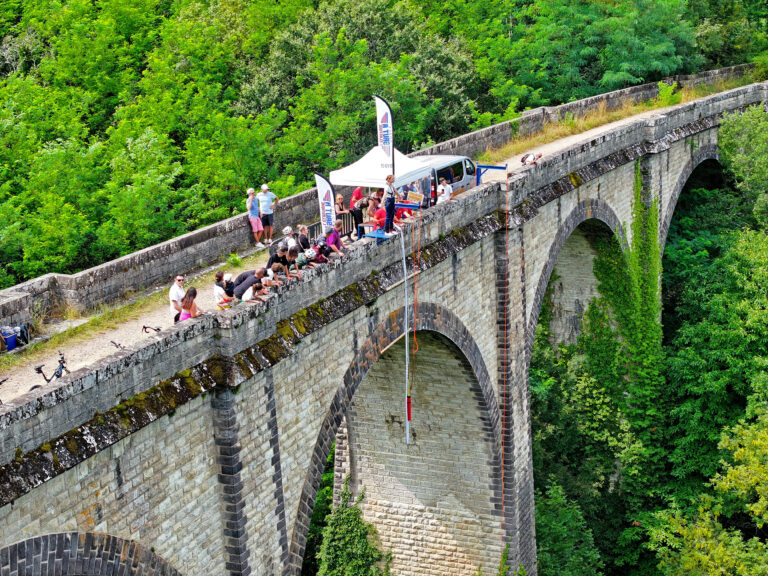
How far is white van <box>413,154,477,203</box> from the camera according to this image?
21234mm

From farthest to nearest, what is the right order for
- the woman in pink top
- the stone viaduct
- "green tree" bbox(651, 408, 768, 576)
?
"green tree" bbox(651, 408, 768, 576), the woman in pink top, the stone viaduct

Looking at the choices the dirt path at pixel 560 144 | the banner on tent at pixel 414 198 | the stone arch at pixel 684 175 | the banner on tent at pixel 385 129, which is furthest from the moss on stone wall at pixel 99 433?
the stone arch at pixel 684 175

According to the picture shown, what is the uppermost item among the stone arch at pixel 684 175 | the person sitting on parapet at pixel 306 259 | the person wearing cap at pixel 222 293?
the person sitting on parapet at pixel 306 259

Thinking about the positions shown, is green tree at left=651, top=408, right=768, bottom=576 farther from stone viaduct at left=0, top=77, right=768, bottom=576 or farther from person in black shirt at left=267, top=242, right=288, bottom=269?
person in black shirt at left=267, top=242, right=288, bottom=269

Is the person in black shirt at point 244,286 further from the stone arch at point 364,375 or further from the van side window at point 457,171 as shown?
the van side window at point 457,171

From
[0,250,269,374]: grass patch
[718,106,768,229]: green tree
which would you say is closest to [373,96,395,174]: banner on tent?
[0,250,269,374]: grass patch

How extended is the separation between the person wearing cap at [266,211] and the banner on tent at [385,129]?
2465 millimetres

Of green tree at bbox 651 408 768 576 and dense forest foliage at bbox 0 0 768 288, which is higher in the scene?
dense forest foliage at bbox 0 0 768 288

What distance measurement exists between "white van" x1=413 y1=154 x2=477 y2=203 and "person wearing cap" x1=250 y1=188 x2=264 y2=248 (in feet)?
12.9

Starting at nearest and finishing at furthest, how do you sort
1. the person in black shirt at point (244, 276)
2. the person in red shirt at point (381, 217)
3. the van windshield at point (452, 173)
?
1. the person in black shirt at point (244, 276)
2. the person in red shirt at point (381, 217)
3. the van windshield at point (452, 173)

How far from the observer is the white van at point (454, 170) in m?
21.2

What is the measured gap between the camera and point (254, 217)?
1903cm

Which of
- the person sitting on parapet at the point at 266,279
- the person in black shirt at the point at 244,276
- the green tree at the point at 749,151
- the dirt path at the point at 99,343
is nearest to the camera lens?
the dirt path at the point at 99,343

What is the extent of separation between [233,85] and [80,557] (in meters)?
26.4
